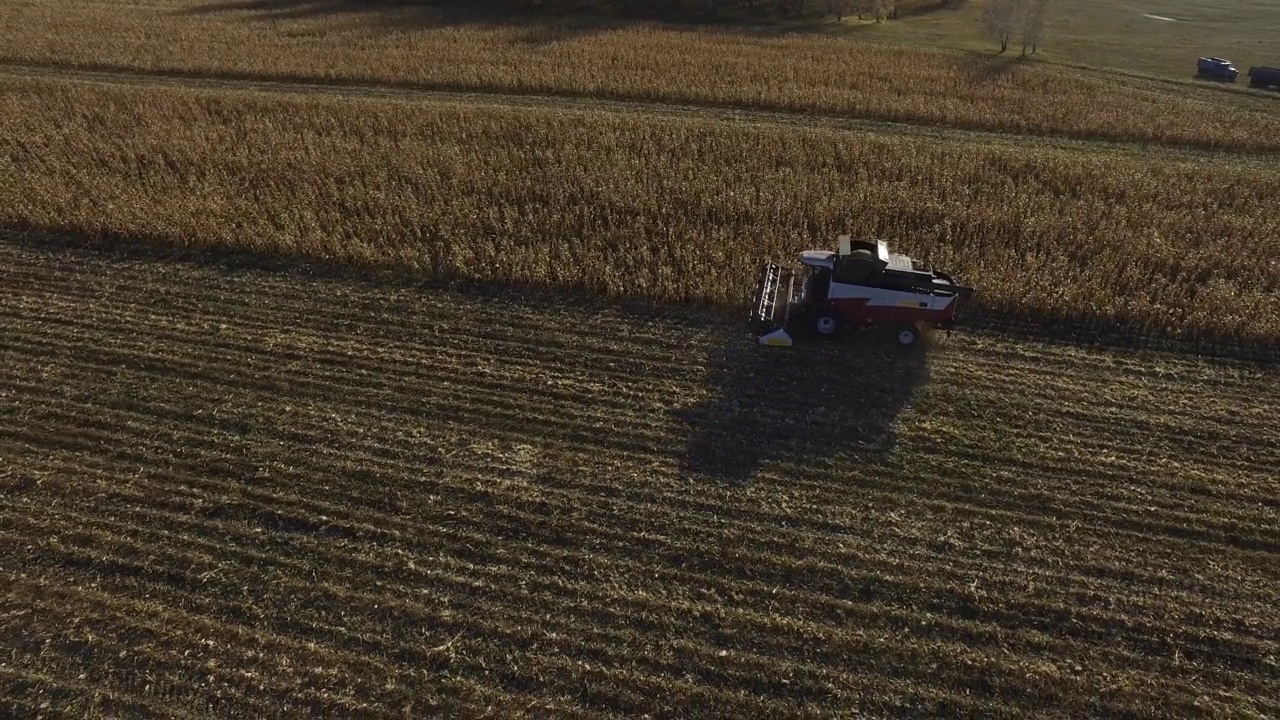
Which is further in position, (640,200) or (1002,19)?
(1002,19)

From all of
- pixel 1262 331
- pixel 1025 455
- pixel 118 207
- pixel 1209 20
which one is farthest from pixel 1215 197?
pixel 1209 20

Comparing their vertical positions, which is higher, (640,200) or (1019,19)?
(1019,19)

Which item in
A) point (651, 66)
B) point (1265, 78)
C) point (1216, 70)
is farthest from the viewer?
point (1216, 70)

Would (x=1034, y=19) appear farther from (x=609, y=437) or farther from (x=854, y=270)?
(x=609, y=437)

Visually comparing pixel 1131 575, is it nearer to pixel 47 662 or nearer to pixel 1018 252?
pixel 1018 252

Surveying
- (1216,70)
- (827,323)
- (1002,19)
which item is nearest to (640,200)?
(827,323)

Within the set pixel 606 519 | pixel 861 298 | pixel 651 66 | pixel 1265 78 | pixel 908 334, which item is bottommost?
pixel 606 519

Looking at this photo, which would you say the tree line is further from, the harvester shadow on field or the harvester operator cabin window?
the harvester operator cabin window

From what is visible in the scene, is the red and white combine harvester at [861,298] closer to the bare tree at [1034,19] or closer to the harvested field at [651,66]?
the harvested field at [651,66]
